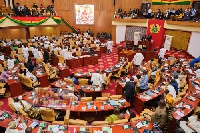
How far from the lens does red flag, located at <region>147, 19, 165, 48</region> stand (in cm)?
1691

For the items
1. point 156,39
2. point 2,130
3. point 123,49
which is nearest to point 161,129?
point 2,130

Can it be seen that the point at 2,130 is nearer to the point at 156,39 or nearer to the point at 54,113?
the point at 54,113

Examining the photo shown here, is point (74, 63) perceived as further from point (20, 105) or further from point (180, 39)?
point (180, 39)

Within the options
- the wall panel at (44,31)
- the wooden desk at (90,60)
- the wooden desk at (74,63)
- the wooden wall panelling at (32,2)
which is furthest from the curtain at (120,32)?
Answer: the wooden desk at (74,63)

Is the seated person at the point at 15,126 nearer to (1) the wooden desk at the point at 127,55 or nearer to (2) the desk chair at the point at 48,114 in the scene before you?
(2) the desk chair at the point at 48,114

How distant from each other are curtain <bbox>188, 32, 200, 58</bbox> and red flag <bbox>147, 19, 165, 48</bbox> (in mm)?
2892

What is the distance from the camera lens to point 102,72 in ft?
32.2

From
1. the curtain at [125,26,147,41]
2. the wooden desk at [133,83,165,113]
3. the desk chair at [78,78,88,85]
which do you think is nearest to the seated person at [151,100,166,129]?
the wooden desk at [133,83,165,113]

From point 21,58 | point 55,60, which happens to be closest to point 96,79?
point 55,60

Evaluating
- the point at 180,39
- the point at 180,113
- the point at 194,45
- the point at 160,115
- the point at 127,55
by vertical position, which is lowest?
the point at 180,113

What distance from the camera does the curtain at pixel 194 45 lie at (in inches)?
569

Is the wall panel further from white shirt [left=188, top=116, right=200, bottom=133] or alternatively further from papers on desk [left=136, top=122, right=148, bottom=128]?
white shirt [left=188, top=116, right=200, bottom=133]

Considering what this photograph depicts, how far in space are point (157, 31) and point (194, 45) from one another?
12.5 feet

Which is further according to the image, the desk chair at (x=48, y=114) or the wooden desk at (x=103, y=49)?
the wooden desk at (x=103, y=49)
